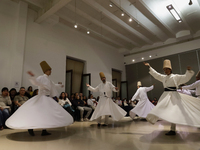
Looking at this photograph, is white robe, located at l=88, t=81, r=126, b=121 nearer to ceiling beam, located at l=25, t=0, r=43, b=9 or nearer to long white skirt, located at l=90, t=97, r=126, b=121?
long white skirt, located at l=90, t=97, r=126, b=121

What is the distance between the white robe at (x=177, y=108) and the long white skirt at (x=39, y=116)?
1.72 m

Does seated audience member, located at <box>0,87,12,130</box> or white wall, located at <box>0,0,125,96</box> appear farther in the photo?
white wall, located at <box>0,0,125,96</box>

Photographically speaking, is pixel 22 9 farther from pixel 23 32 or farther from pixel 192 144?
pixel 192 144

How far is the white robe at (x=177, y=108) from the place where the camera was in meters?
2.60

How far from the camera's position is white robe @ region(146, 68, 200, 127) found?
2596 mm

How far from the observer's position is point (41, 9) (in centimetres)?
652

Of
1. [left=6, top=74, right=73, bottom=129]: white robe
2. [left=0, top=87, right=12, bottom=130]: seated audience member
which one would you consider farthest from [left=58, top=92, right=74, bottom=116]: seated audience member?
[left=6, top=74, right=73, bottom=129]: white robe

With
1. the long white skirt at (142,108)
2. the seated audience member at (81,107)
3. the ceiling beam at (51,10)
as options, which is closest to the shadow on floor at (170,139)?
the long white skirt at (142,108)

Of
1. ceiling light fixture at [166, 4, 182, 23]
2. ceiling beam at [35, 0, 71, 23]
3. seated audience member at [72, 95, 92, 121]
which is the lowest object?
seated audience member at [72, 95, 92, 121]

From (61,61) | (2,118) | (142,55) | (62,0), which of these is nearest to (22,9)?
(62,0)

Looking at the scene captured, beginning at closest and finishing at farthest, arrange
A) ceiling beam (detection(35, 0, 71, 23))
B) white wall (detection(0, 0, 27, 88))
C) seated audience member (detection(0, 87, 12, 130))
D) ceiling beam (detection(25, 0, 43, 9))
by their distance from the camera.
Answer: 1. seated audience member (detection(0, 87, 12, 130))
2. ceiling beam (detection(35, 0, 71, 23))
3. white wall (detection(0, 0, 27, 88))
4. ceiling beam (detection(25, 0, 43, 9))

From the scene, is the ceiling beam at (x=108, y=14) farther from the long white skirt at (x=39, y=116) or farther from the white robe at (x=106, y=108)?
the long white skirt at (x=39, y=116)

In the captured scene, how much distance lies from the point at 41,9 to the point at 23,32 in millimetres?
1298

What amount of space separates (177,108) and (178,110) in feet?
0.14
